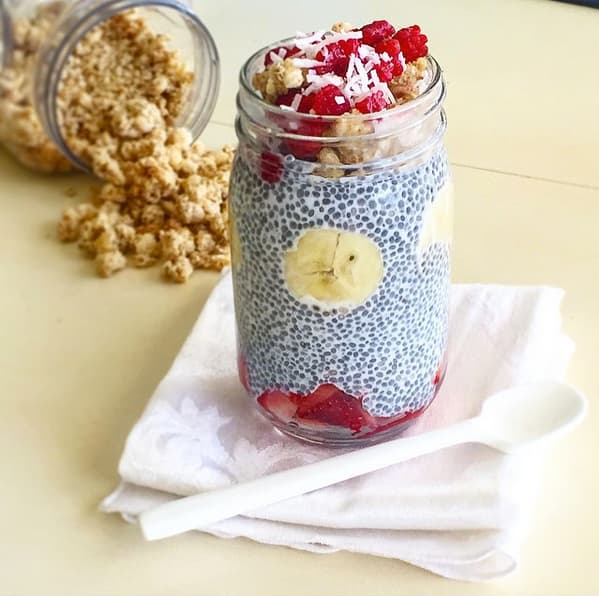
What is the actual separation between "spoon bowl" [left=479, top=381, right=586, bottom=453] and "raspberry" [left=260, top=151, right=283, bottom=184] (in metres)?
0.17

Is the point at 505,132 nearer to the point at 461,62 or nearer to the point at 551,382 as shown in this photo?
the point at 461,62

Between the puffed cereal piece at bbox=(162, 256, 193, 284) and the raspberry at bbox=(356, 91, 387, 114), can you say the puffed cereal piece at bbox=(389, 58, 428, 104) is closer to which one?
the raspberry at bbox=(356, 91, 387, 114)

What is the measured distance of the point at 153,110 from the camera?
79 centimetres

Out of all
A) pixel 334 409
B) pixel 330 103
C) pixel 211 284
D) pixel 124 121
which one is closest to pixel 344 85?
pixel 330 103

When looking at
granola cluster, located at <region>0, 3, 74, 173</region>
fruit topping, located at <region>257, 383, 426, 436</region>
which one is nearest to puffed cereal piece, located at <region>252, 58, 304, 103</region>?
fruit topping, located at <region>257, 383, 426, 436</region>

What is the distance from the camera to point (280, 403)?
502 millimetres

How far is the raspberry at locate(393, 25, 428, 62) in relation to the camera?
0.45 metres

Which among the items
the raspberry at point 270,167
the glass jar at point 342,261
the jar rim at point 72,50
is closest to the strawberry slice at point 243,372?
the glass jar at point 342,261

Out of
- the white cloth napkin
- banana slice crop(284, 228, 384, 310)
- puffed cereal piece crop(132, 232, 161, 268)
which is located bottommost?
puffed cereal piece crop(132, 232, 161, 268)

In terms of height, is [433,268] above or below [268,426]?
above

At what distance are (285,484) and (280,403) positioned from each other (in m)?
0.05

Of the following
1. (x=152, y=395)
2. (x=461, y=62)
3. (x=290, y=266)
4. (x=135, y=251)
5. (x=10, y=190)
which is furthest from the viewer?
(x=461, y=62)

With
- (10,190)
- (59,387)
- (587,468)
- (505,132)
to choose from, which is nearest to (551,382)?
(587,468)

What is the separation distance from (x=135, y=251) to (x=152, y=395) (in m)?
0.17
